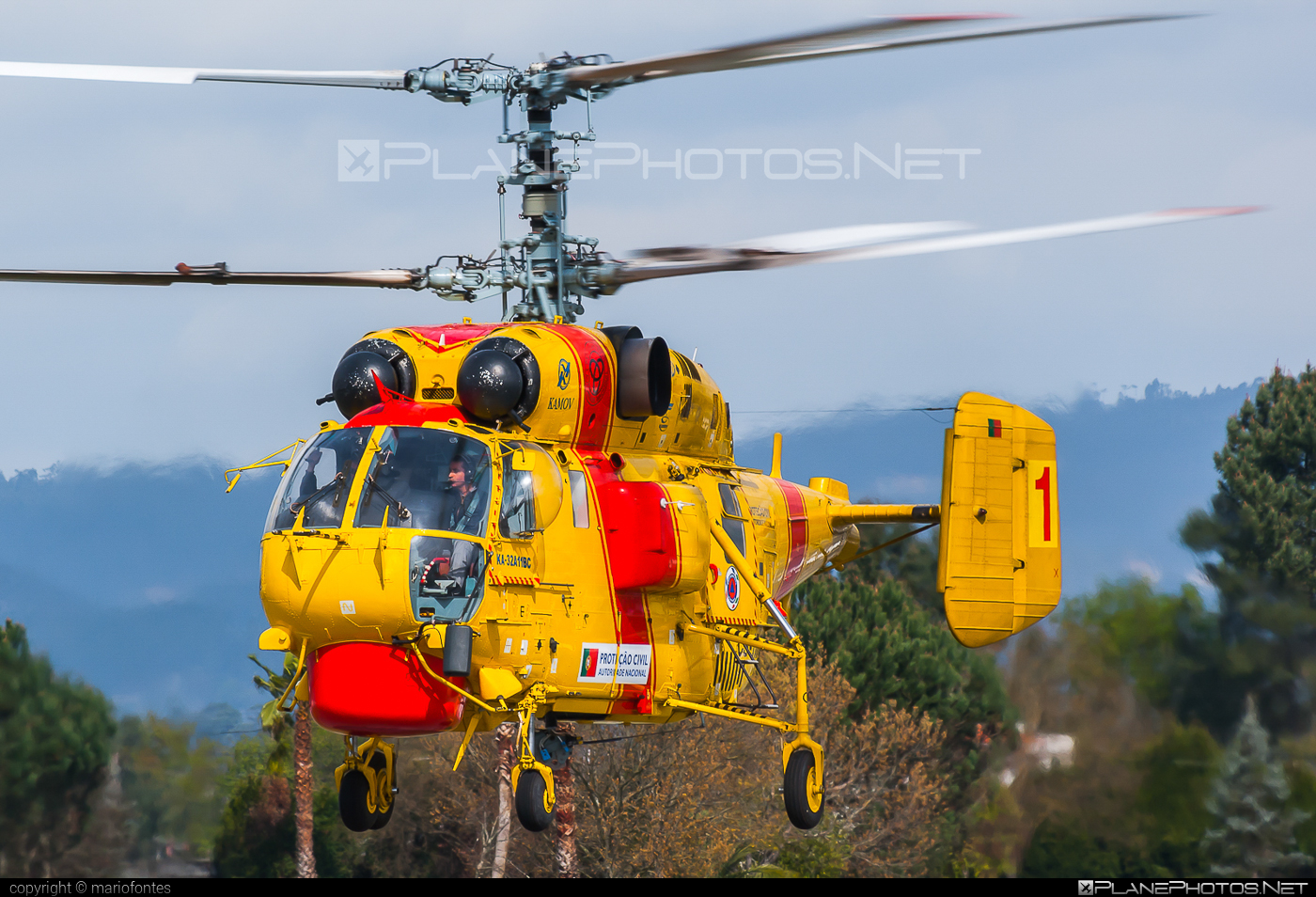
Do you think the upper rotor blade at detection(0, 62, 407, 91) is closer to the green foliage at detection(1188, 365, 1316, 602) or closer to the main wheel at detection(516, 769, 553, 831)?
the main wheel at detection(516, 769, 553, 831)

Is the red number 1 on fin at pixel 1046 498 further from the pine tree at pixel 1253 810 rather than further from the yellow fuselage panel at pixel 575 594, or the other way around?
the pine tree at pixel 1253 810

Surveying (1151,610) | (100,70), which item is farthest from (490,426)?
(1151,610)

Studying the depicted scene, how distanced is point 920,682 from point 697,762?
28.3ft

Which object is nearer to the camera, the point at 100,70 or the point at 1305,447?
the point at 100,70

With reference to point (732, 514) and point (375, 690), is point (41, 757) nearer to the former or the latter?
point (732, 514)

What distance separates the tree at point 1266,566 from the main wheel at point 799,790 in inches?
407

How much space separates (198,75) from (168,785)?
19617 millimetres

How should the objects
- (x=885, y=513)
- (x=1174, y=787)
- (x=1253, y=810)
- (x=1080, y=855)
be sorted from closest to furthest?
(x=885, y=513) < (x=1253, y=810) < (x=1174, y=787) < (x=1080, y=855)

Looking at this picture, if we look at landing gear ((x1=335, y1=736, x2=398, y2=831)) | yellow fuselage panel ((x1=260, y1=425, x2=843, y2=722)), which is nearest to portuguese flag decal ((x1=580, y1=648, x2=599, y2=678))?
yellow fuselage panel ((x1=260, y1=425, x2=843, y2=722))

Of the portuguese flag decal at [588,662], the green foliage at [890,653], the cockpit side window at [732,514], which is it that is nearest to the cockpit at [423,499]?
the portuguese flag decal at [588,662]

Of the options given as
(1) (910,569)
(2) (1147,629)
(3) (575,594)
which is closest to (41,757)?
(3) (575,594)

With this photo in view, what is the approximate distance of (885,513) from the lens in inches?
702
